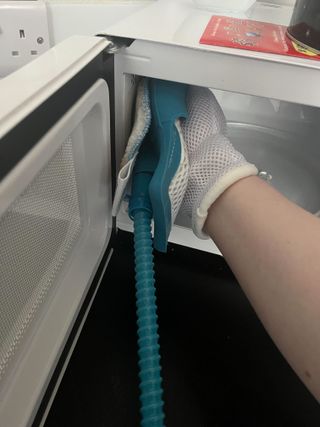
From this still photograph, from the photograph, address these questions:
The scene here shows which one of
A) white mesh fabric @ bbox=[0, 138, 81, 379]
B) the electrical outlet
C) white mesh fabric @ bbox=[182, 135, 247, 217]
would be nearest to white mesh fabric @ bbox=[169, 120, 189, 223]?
white mesh fabric @ bbox=[182, 135, 247, 217]

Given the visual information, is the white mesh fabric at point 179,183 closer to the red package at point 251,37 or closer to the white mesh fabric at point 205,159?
the white mesh fabric at point 205,159

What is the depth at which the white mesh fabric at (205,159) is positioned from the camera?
1.50 feet

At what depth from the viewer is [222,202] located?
46 cm

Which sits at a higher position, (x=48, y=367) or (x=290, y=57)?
(x=290, y=57)

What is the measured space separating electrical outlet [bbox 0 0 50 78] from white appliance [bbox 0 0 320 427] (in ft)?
0.70

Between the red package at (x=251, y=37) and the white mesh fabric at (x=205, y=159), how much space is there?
116 millimetres

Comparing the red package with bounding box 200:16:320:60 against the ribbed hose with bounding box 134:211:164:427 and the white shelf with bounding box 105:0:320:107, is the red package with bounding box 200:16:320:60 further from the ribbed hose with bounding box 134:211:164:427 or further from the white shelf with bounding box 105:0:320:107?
the ribbed hose with bounding box 134:211:164:427

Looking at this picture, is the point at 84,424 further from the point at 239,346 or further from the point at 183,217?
the point at 183,217

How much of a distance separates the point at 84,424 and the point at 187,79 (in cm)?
49

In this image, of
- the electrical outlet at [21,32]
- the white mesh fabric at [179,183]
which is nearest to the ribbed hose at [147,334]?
the white mesh fabric at [179,183]

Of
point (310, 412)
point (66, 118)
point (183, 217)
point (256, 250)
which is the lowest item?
point (310, 412)

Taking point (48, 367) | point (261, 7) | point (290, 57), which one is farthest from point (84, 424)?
point (261, 7)

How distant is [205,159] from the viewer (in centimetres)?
49

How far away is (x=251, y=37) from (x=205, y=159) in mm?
182
